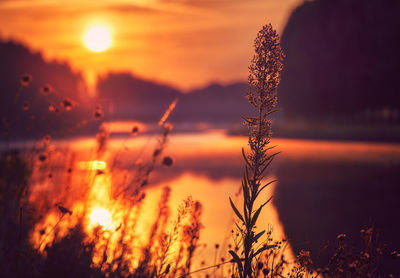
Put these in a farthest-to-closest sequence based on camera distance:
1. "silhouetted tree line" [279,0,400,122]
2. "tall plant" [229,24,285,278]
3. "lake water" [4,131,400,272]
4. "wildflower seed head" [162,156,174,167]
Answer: "silhouetted tree line" [279,0,400,122], "lake water" [4,131,400,272], "wildflower seed head" [162,156,174,167], "tall plant" [229,24,285,278]

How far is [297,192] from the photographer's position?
13.3 metres

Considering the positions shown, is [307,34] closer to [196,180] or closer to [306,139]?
[306,139]

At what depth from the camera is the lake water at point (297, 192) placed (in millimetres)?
8047

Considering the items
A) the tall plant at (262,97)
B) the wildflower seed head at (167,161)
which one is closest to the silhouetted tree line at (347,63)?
the wildflower seed head at (167,161)

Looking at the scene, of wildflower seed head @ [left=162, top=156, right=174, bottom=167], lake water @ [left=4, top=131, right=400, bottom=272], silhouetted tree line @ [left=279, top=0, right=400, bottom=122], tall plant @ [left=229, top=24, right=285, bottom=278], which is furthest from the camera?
silhouetted tree line @ [left=279, top=0, right=400, bottom=122]

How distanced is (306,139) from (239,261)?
35138 millimetres

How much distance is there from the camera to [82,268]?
4.59 m

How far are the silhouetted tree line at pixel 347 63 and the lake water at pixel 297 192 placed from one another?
16976 millimetres

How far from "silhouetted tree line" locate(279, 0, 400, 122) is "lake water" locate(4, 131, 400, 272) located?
1698 cm

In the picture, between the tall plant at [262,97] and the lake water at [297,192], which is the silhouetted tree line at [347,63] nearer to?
the lake water at [297,192]

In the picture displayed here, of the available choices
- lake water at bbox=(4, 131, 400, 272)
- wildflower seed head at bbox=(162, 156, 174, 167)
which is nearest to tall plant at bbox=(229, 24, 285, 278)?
lake water at bbox=(4, 131, 400, 272)

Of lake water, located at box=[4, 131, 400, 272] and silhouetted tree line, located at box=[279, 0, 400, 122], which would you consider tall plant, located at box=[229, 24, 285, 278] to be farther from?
silhouetted tree line, located at box=[279, 0, 400, 122]

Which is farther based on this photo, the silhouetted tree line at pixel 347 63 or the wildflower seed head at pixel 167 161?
the silhouetted tree line at pixel 347 63

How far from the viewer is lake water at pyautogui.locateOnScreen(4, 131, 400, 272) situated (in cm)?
805
